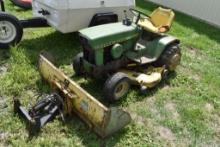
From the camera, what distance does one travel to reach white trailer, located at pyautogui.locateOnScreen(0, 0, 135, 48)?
6070 millimetres

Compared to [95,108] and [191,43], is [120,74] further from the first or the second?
[191,43]

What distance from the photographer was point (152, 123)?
4688 mm

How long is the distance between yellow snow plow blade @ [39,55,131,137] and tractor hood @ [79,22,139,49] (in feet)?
2.19

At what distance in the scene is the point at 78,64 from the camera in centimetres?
A: 538

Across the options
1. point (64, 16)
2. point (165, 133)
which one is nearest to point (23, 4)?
point (64, 16)

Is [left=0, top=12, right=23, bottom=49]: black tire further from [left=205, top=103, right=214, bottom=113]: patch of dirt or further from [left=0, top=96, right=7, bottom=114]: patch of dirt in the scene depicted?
[left=205, top=103, right=214, bottom=113]: patch of dirt

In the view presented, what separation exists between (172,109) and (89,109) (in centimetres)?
151

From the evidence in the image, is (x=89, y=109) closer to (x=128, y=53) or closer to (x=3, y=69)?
(x=128, y=53)

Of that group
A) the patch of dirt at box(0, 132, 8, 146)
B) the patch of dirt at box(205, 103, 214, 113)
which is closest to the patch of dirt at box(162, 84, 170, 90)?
the patch of dirt at box(205, 103, 214, 113)

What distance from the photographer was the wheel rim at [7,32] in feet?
20.2

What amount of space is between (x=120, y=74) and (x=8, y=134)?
1737 millimetres

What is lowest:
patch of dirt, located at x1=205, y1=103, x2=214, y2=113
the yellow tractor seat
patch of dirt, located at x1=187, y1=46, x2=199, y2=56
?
patch of dirt, located at x1=187, y1=46, x2=199, y2=56

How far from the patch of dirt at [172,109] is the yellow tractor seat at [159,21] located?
135cm

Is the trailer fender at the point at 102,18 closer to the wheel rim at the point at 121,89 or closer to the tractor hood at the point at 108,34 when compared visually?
the tractor hood at the point at 108,34
